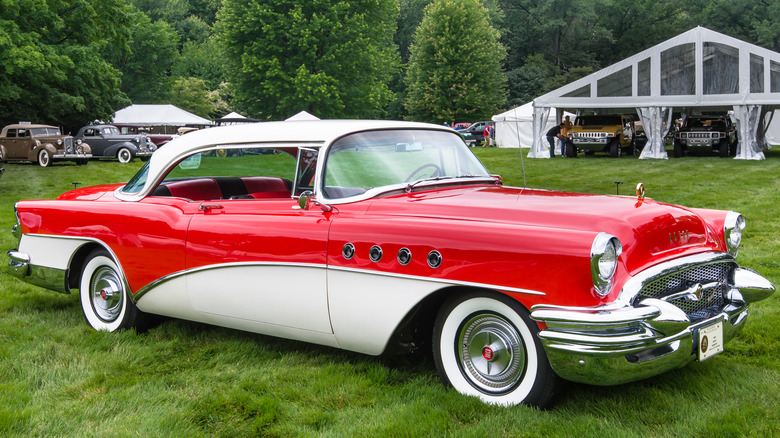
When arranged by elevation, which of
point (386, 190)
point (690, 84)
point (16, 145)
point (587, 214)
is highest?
point (690, 84)

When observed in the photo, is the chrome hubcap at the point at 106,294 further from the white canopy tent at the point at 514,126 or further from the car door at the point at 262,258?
the white canopy tent at the point at 514,126

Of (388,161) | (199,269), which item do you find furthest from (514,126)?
(199,269)

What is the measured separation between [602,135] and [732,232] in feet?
73.0

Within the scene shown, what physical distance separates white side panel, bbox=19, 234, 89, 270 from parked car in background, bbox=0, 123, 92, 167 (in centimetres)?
2147

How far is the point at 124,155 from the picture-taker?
27.7 metres

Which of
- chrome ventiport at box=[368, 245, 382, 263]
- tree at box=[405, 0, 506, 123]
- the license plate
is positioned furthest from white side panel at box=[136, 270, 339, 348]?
tree at box=[405, 0, 506, 123]

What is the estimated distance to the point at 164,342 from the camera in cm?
499

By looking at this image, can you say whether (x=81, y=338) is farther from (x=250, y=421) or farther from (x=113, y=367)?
(x=250, y=421)

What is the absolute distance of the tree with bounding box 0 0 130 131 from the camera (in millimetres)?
21172

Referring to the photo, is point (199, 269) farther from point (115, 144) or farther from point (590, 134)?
point (115, 144)

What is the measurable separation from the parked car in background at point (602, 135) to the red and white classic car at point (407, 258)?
22.0 m

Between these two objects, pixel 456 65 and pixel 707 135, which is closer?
pixel 707 135

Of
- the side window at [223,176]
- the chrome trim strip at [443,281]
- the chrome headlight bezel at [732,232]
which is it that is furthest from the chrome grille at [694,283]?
the side window at [223,176]

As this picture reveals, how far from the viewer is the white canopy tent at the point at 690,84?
23484 millimetres
